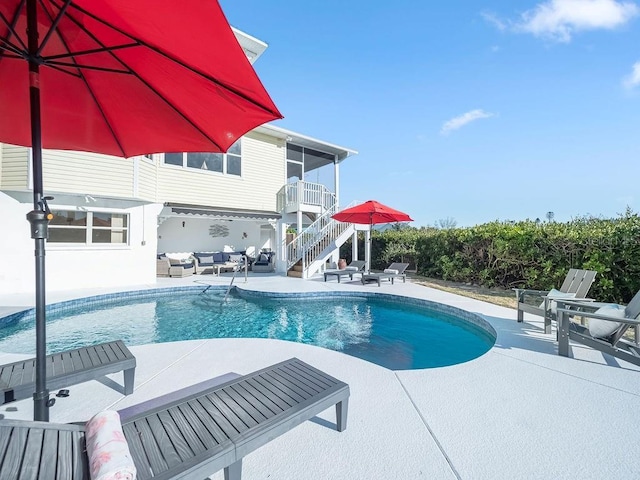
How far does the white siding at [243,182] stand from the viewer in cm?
1273

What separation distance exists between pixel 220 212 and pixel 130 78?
10928mm

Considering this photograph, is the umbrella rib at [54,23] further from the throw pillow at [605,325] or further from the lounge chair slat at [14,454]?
the throw pillow at [605,325]

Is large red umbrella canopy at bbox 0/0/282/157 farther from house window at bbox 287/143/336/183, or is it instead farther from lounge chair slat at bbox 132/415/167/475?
house window at bbox 287/143/336/183

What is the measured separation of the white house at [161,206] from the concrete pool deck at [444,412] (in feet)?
22.0

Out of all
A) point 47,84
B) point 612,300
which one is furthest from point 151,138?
point 612,300

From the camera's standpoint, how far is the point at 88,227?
10.3 metres

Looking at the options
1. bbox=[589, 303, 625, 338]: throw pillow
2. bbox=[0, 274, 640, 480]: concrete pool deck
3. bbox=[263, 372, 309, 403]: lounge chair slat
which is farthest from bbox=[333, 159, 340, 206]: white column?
bbox=[263, 372, 309, 403]: lounge chair slat

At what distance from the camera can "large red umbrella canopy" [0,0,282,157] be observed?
1798 mm

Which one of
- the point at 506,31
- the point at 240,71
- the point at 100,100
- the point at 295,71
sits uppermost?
the point at 295,71

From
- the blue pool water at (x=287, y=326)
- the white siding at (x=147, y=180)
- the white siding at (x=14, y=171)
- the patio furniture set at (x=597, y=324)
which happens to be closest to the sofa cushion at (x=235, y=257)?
the white siding at (x=147, y=180)

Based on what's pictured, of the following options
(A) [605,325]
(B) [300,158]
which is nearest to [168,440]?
(A) [605,325]

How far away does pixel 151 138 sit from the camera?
324cm

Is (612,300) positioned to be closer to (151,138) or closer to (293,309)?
(293,309)

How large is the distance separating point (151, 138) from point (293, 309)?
257 inches
